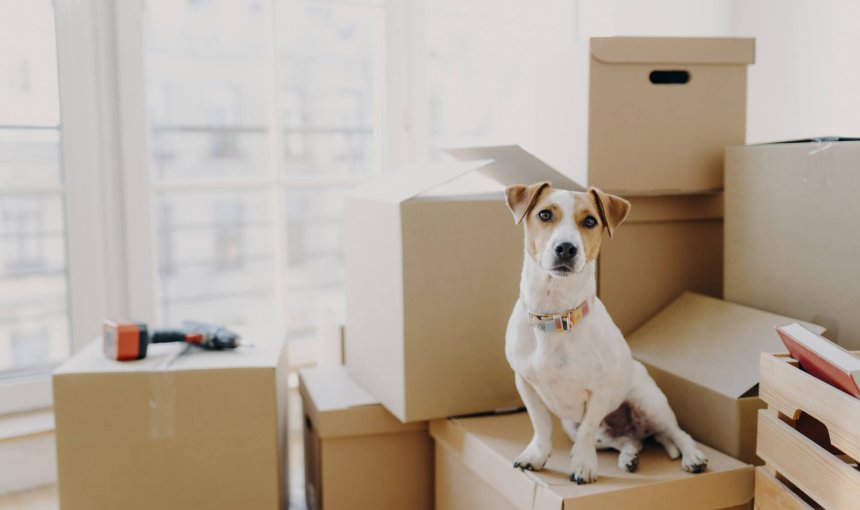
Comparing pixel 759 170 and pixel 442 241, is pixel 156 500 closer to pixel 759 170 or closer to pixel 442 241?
pixel 442 241

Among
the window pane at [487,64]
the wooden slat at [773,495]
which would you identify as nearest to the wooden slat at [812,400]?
the wooden slat at [773,495]

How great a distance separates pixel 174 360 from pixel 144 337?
73 millimetres

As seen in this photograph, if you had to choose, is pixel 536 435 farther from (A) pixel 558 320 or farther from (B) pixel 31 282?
(B) pixel 31 282

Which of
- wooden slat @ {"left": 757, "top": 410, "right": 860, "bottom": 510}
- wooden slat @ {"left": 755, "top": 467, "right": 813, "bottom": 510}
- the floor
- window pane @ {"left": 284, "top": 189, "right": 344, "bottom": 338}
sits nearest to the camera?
wooden slat @ {"left": 757, "top": 410, "right": 860, "bottom": 510}

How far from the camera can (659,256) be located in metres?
1.64

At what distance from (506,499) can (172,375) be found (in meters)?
0.65

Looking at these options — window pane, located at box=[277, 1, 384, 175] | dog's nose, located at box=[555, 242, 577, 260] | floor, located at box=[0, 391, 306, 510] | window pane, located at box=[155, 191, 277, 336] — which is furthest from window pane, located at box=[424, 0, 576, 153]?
window pane, located at box=[155, 191, 277, 336]

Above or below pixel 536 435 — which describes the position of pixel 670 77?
above

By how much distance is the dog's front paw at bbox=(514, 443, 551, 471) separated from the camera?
120cm

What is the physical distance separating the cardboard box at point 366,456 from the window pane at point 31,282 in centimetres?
86

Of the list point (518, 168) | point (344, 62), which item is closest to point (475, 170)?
point (518, 168)

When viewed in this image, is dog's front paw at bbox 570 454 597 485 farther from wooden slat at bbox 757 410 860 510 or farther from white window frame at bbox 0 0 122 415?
white window frame at bbox 0 0 122 415

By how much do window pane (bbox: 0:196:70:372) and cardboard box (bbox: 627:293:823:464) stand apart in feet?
4.82

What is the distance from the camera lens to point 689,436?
1251mm
